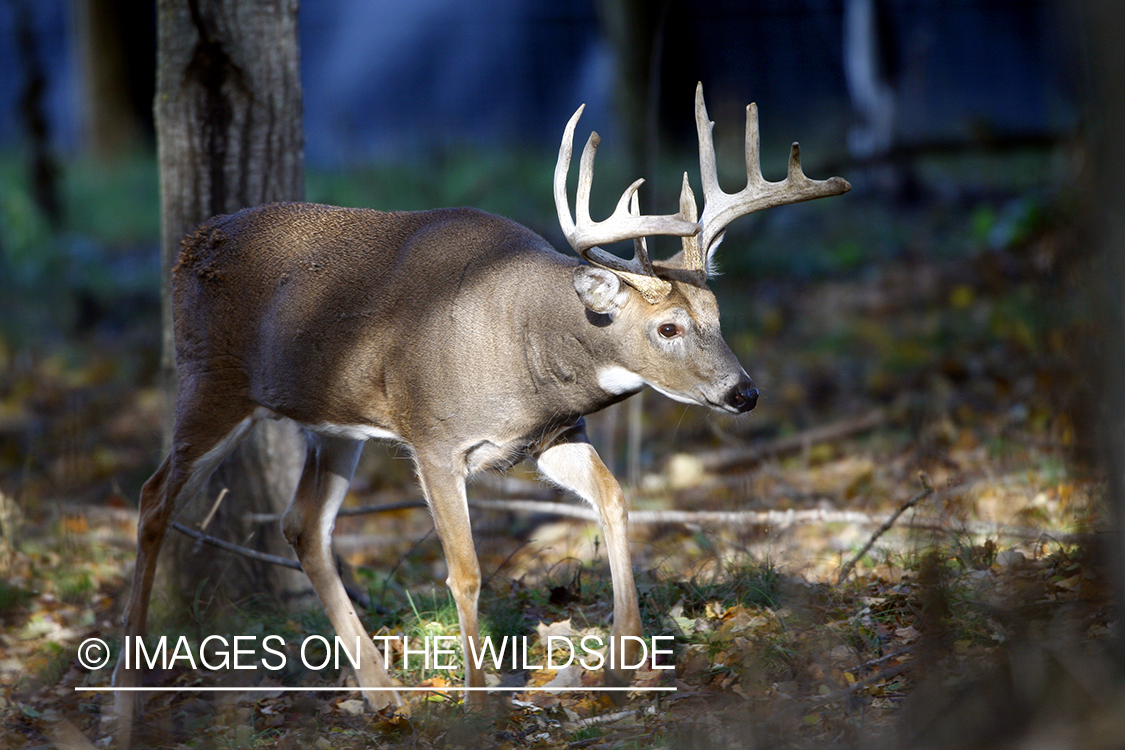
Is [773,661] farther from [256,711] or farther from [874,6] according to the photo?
[874,6]

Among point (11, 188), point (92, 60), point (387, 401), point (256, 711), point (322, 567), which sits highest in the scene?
point (92, 60)

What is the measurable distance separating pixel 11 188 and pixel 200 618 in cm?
1156

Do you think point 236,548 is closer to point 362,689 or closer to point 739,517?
point 362,689

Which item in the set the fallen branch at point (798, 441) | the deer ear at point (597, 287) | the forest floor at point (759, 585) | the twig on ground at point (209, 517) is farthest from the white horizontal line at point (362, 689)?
the fallen branch at point (798, 441)

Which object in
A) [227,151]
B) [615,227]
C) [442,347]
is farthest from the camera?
[227,151]

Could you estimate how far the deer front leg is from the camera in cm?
422

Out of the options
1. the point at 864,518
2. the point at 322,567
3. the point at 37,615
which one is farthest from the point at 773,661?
the point at 37,615

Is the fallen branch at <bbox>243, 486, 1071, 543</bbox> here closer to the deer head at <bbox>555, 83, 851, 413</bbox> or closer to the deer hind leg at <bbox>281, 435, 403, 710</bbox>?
the deer hind leg at <bbox>281, 435, 403, 710</bbox>

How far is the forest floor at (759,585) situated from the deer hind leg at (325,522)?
25 centimetres

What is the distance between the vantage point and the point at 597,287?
13.6 ft

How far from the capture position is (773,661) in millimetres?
4055

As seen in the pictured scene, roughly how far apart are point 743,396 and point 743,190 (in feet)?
2.55

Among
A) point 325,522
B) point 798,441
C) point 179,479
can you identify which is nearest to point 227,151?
point 179,479

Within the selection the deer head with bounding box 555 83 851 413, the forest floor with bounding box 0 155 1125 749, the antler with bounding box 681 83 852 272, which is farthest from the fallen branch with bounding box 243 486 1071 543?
the antler with bounding box 681 83 852 272
